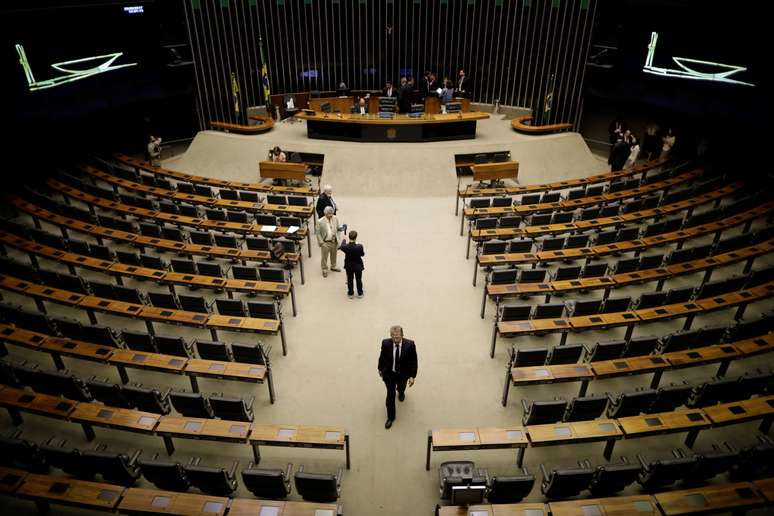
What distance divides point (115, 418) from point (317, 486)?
2.62 meters

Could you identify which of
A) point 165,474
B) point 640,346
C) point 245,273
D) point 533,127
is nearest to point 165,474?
Result: point 165,474

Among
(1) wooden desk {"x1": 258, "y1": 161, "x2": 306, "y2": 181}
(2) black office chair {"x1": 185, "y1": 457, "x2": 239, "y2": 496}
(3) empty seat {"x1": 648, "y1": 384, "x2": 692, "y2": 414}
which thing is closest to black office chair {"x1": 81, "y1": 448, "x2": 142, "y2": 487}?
(2) black office chair {"x1": 185, "y1": 457, "x2": 239, "y2": 496}

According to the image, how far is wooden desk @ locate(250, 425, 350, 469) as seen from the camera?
18.0ft

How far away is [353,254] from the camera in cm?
834

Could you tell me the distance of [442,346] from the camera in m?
7.68

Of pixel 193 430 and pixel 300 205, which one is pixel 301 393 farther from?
pixel 300 205

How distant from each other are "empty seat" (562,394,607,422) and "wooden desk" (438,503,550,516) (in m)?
1.42

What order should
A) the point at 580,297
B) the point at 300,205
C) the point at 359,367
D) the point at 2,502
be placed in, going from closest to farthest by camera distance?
the point at 2,502 → the point at 359,367 → the point at 580,297 → the point at 300,205

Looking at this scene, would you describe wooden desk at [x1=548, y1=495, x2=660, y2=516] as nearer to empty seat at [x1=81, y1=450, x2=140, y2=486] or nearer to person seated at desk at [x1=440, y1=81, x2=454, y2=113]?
empty seat at [x1=81, y1=450, x2=140, y2=486]

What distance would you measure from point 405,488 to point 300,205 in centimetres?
697

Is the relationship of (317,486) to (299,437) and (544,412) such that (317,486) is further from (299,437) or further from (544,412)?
(544,412)

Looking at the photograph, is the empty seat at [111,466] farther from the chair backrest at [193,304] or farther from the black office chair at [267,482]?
the chair backrest at [193,304]

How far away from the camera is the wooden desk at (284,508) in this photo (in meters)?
4.77

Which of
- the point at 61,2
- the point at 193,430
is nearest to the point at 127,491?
the point at 193,430
